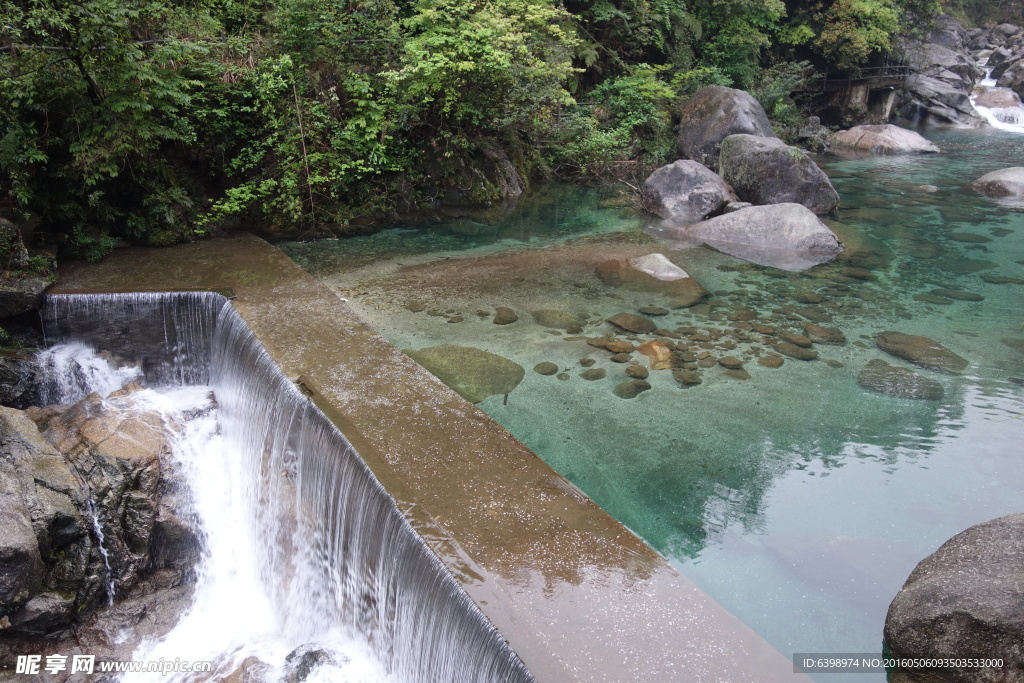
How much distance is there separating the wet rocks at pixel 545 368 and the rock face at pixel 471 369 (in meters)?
0.13

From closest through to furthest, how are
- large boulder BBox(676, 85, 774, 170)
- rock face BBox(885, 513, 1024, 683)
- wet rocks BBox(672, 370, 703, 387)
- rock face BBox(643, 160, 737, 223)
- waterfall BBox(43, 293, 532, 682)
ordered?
1. rock face BBox(885, 513, 1024, 683)
2. waterfall BBox(43, 293, 532, 682)
3. wet rocks BBox(672, 370, 703, 387)
4. rock face BBox(643, 160, 737, 223)
5. large boulder BBox(676, 85, 774, 170)

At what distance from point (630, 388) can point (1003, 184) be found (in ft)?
36.3

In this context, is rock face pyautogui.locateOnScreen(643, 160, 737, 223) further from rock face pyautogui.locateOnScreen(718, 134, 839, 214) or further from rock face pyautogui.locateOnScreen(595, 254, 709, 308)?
rock face pyautogui.locateOnScreen(595, 254, 709, 308)

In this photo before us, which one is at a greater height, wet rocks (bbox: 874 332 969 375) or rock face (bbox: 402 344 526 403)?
wet rocks (bbox: 874 332 969 375)

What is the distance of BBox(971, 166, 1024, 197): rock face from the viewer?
39.1ft

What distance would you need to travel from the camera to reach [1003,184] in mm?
12086

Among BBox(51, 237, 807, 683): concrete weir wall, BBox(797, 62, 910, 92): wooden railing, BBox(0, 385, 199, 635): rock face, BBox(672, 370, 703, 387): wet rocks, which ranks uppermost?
BBox(797, 62, 910, 92): wooden railing

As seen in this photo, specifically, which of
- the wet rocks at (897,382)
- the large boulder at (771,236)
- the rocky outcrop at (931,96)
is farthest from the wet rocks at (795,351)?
the rocky outcrop at (931,96)

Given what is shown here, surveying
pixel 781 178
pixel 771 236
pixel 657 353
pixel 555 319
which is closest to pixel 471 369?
pixel 555 319

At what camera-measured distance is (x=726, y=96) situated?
12984 millimetres

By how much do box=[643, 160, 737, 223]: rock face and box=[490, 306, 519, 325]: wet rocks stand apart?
188 inches

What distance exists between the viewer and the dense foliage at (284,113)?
5969mm

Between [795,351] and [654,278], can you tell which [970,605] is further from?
[654,278]
